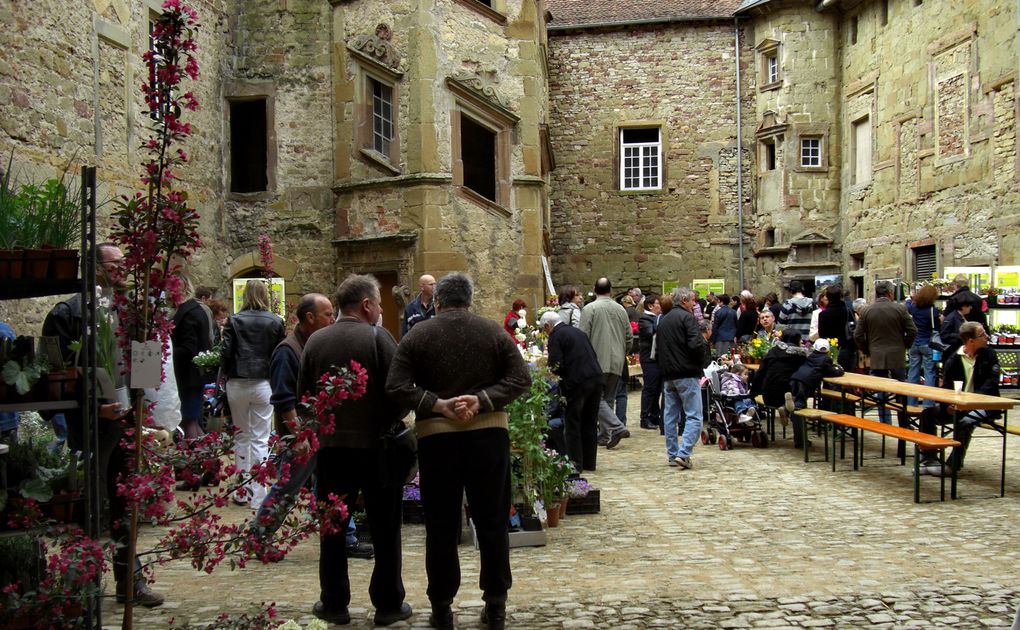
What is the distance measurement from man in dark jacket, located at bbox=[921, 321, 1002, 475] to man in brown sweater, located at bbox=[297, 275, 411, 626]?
5.45m

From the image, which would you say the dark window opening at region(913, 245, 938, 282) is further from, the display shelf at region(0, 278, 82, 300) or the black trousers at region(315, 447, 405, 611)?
the display shelf at region(0, 278, 82, 300)

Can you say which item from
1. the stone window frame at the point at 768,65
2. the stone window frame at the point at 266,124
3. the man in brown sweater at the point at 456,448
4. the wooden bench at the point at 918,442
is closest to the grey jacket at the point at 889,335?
the wooden bench at the point at 918,442

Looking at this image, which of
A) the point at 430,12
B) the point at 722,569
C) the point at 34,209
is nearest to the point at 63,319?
the point at 34,209

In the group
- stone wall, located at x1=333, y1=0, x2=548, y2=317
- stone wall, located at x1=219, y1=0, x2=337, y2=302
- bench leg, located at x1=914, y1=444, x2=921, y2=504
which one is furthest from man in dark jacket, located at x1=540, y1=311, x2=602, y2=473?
stone wall, located at x1=219, y1=0, x2=337, y2=302

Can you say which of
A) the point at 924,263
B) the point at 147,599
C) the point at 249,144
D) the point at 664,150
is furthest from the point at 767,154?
the point at 147,599

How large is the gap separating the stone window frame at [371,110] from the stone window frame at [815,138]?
12.6 meters

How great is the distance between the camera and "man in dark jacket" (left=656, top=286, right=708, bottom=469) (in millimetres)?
9555

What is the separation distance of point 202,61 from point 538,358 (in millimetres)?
9730

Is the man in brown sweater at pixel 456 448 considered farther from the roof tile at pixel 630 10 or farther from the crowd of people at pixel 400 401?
the roof tile at pixel 630 10

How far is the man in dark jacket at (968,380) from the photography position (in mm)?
8641

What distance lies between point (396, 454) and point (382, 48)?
41.2ft

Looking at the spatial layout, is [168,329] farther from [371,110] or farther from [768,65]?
[768,65]

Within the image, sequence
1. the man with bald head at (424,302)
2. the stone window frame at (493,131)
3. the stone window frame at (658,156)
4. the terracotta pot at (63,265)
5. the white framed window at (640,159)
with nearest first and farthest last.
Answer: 1. the terracotta pot at (63,265)
2. the man with bald head at (424,302)
3. the stone window frame at (493,131)
4. the stone window frame at (658,156)
5. the white framed window at (640,159)

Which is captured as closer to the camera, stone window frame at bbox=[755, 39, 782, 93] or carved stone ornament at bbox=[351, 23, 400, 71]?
carved stone ornament at bbox=[351, 23, 400, 71]
